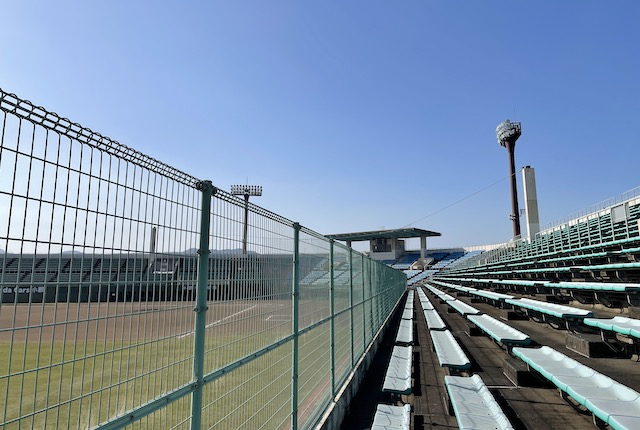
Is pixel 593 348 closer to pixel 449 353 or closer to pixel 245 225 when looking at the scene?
pixel 449 353

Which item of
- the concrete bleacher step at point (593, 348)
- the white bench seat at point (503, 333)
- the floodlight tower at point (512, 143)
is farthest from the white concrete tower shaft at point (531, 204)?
the concrete bleacher step at point (593, 348)

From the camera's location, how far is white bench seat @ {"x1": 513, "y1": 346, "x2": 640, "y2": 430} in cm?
305

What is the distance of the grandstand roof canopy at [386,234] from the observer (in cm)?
5541

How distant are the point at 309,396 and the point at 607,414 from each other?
2.58 metres

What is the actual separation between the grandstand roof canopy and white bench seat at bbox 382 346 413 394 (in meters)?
48.6

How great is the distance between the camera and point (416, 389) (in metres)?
5.55

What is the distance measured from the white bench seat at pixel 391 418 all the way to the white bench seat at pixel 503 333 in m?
2.95

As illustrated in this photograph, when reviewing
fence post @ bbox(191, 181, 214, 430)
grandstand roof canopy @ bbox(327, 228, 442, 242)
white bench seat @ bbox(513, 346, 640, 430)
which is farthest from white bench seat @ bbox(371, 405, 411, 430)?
grandstand roof canopy @ bbox(327, 228, 442, 242)

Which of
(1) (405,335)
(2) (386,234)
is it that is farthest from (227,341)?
(2) (386,234)

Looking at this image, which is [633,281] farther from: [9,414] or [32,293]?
[9,414]

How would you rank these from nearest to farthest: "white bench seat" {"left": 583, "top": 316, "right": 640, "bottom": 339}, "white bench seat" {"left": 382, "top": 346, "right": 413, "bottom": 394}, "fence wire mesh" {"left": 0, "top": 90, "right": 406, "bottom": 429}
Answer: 1. "fence wire mesh" {"left": 0, "top": 90, "right": 406, "bottom": 429}
2. "white bench seat" {"left": 583, "top": 316, "right": 640, "bottom": 339}
3. "white bench seat" {"left": 382, "top": 346, "right": 413, "bottom": 394}

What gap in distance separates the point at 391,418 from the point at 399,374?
1423mm

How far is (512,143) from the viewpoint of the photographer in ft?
155

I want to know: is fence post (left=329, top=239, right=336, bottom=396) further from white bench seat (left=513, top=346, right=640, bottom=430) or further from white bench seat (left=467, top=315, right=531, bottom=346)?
white bench seat (left=467, top=315, right=531, bottom=346)
